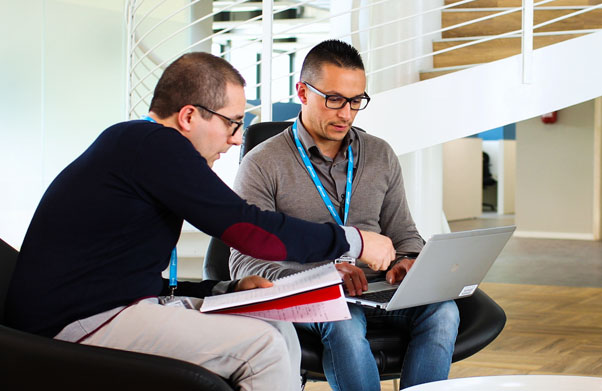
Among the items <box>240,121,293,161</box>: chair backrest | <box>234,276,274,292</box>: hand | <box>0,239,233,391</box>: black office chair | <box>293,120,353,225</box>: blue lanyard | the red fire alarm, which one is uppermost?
the red fire alarm

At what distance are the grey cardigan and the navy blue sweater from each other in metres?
0.58

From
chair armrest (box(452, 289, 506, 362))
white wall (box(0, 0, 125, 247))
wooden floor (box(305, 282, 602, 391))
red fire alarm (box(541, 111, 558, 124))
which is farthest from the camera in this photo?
red fire alarm (box(541, 111, 558, 124))

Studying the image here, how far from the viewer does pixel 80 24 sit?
575 cm

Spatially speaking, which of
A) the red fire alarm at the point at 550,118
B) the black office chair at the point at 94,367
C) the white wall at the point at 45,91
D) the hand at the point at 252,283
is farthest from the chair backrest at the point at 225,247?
the red fire alarm at the point at 550,118

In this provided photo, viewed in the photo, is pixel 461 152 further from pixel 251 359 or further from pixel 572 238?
pixel 251 359

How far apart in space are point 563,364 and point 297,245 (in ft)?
7.26

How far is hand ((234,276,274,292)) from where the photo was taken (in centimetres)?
162

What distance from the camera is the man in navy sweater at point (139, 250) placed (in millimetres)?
1395

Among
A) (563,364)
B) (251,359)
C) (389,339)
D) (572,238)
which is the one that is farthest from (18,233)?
(572,238)

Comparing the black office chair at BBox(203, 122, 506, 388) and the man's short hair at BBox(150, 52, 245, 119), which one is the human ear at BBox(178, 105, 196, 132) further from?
the black office chair at BBox(203, 122, 506, 388)

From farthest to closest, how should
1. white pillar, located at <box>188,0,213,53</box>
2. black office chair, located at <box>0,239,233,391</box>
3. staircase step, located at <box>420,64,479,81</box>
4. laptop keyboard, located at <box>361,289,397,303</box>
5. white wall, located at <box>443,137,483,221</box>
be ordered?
white wall, located at <box>443,137,483,221</box> < white pillar, located at <box>188,0,213,53</box> < staircase step, located at <box>420,64,479,81</box> < laptop keyboard, located at <box>361,289,397,303</box> < black office chair, located at <box>0,239,233,391</box>

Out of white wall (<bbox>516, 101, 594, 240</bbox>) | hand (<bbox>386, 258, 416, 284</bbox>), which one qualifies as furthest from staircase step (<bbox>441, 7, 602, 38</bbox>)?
white wall (<bbox>516, 101, 594, 240</bbox>)

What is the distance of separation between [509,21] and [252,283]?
360 centimetres

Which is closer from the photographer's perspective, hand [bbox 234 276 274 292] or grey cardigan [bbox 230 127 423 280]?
hand [bbox 234 276 274 292]
